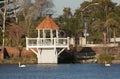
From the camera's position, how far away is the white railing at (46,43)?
337ft

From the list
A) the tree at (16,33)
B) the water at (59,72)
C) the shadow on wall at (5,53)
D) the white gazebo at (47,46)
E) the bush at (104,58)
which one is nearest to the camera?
the water at (59,72)

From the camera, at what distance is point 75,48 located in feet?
388

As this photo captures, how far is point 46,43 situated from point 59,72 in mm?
17838

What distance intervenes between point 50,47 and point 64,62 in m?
6.82

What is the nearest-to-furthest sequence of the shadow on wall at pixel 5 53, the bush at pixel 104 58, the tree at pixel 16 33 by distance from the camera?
the bush at pixel 104 58, the shadow on wall at pixel 5 53, the tree at pixel 16 33

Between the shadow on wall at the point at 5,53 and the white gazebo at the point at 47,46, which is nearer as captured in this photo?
the white gazebo at the point at 47,46

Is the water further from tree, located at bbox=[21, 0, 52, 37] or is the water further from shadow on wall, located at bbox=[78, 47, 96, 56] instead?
tree, located at bbox=[21, 0, 52, 37]

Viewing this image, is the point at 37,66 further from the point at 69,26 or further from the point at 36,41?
the point at 69,26

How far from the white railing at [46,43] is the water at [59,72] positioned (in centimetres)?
363

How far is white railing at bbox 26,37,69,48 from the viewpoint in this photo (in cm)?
10275

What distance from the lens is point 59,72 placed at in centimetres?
8594

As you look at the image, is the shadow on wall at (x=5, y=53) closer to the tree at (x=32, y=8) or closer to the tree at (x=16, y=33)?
the tree at (x=16, y=33)

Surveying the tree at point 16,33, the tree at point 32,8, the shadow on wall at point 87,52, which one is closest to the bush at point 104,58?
the shadow on wall at point 87,52

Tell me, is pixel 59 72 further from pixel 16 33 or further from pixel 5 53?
pixel 16 33
